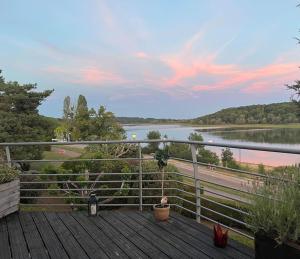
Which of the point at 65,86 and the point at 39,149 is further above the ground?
the point at 65,86

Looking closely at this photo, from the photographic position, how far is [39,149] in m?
24.3

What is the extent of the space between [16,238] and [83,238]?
0.69 meters

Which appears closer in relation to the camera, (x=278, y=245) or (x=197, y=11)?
(x=278, y=245)

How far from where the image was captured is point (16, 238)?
3625 millimetres

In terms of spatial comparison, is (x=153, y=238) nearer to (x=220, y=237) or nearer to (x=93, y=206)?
(x=220, y=237)

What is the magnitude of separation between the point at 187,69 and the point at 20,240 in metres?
17.7

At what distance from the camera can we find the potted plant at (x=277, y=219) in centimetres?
228

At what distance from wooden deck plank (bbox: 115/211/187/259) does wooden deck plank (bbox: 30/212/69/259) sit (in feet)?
2.71

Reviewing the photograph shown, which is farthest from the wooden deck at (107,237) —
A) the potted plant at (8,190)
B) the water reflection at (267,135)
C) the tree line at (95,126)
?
the tree line at (95,126)

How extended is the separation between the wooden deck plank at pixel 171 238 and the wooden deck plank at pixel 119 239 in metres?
0.37

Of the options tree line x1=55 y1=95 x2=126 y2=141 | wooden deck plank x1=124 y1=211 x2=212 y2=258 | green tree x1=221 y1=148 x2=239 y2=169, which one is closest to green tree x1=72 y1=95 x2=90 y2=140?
tree line x1=55 y1=95 x2=126 y2=141

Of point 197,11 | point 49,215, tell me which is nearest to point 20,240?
point 49,215

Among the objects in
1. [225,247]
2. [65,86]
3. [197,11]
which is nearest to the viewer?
[225,247]

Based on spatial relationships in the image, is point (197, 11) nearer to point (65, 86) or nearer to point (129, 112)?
point (65, 86)
